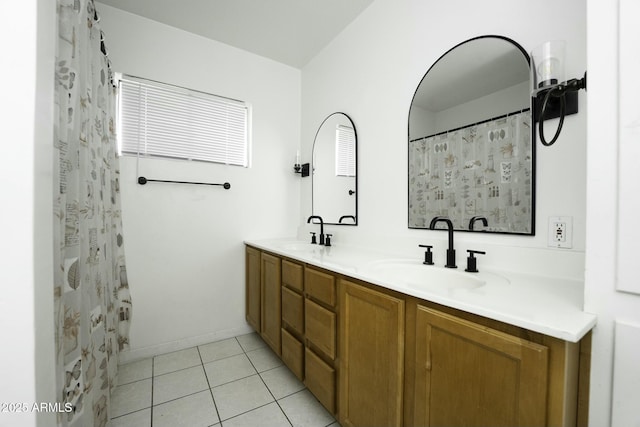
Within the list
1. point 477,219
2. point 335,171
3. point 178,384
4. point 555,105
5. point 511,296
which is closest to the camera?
point 511,296

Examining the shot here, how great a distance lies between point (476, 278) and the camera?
105cm

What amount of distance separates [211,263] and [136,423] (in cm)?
110

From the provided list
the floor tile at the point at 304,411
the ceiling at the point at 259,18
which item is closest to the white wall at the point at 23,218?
the floor tile at the point at 304,411

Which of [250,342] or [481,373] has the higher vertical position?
[481,373]

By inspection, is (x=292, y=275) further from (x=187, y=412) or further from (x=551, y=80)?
(x=551, y=80)

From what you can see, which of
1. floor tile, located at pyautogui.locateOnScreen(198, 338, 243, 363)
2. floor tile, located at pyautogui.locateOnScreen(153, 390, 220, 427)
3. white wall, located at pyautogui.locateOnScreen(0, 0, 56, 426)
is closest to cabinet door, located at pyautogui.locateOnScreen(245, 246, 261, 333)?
floor tile, located at pyautogui.locateOnScreen(198, 338, 243, 363)

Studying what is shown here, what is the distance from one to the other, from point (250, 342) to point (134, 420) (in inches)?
36.9

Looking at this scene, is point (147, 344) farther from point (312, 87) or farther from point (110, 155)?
point (312, 87)

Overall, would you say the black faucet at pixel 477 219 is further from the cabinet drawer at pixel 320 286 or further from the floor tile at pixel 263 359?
the floor tile at pixel 263 359

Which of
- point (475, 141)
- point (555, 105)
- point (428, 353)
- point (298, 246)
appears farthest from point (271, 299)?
point (555, 105)

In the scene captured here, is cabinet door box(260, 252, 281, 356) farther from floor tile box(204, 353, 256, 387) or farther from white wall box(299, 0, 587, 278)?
white wall box(299, 0, 587, 278)

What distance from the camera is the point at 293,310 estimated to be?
1.57 m

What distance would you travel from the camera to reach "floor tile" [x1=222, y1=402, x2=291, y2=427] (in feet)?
4.38

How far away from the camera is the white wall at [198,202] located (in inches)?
75.6
